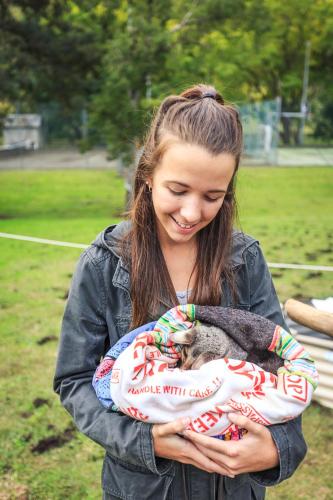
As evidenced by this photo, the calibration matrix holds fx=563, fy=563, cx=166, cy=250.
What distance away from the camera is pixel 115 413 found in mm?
1454

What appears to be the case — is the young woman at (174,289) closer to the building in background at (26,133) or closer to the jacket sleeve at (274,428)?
the jacket sleeve at (274,428)

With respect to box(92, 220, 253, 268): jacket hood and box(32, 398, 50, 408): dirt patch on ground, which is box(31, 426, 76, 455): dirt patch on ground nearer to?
box(32, 398, 50, 408): dirt patch on ground

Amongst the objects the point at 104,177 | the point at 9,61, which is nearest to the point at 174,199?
the point at 9,61

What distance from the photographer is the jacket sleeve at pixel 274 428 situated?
1412mm

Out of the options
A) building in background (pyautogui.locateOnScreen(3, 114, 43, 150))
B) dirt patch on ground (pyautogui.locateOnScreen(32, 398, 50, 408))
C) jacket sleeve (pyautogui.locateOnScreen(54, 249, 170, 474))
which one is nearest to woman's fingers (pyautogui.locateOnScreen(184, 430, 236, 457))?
jacket sleeve (pyautogui.locateOnScreen(54, 249, 170, 474))

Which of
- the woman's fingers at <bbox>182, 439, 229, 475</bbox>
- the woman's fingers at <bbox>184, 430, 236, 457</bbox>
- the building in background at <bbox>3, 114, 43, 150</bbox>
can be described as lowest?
the building in background at <bbox>3, 114, 43, 150</bbox>

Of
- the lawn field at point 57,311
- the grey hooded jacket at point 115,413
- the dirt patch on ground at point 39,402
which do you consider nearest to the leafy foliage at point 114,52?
the lawn field at point 57,311

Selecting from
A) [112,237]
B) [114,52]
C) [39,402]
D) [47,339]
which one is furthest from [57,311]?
[114,52]

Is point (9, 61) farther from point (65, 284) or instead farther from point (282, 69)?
point (282, 69)

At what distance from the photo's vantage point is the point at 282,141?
3559cm

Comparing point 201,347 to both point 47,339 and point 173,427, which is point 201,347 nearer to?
point 173,427

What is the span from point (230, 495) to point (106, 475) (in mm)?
356

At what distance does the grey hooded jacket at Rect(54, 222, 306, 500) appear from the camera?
1.42 m

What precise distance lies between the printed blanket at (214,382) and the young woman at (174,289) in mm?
40
